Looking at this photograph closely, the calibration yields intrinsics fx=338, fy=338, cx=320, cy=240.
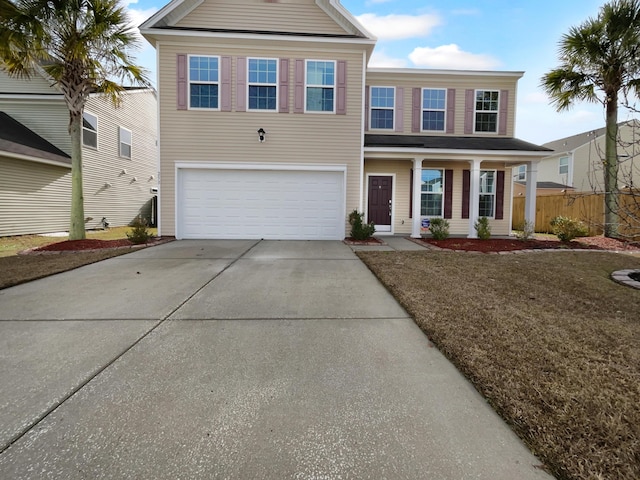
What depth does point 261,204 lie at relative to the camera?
10.5 meters

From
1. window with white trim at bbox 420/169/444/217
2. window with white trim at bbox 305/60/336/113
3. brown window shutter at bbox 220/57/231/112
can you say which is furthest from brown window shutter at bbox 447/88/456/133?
brown window shutter at bbox 220/57/231/112

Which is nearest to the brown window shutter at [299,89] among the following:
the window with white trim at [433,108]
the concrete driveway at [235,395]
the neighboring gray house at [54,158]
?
the window with white trim at [433,108]

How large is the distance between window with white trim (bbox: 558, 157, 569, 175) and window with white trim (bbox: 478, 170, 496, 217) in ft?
56.8

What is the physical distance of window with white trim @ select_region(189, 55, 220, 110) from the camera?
33.3 ft

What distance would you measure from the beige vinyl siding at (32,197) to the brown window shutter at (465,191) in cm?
1472

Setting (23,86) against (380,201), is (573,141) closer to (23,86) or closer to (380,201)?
(380,201)

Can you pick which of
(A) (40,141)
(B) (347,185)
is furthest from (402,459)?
(A) (40,141)

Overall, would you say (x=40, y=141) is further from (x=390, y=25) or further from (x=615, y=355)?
(x=615, y=355)

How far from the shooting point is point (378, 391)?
7.52 ft

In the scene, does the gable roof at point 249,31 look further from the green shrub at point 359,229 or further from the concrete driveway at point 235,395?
the concrete driveway at point 235,395

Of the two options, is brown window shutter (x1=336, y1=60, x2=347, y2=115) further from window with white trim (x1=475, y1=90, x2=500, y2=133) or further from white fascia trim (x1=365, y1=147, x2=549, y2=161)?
window with white trim (x1=475, y1=90, x2=500, y2=133)

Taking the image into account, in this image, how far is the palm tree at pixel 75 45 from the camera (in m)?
7.92

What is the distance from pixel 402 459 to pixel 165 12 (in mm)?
12274

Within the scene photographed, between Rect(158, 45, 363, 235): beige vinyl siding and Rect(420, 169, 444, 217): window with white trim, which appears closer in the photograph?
Rect(158, 45, 363, 235): beige vinyl siding
